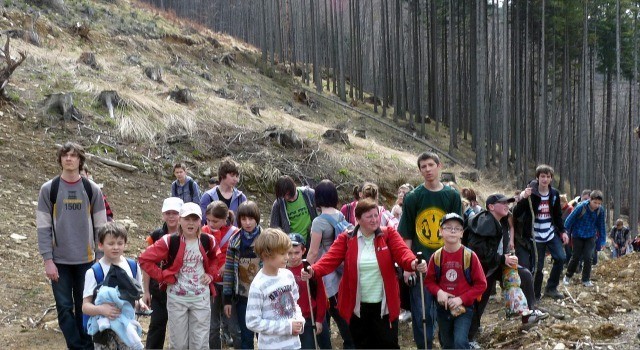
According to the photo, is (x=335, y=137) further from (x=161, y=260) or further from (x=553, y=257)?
(x=161, y=260)

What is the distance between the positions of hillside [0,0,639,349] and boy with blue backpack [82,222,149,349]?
225 cm

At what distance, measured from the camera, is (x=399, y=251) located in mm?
5023

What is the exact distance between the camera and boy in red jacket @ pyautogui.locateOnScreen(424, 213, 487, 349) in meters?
5.20

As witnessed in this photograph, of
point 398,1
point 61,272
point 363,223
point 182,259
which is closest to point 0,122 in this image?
point 61,272

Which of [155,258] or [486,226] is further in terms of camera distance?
[486,226]

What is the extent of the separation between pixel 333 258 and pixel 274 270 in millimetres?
813

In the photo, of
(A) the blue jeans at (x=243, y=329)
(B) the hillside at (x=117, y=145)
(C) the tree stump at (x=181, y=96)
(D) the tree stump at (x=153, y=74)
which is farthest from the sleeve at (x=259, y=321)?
(D) the tree stump at (x=153, y=74)

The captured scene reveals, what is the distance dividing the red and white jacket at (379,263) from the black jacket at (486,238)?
1.59 meters

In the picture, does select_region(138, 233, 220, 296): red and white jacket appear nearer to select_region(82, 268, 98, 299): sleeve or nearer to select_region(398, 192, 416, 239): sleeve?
select_region(82, 268, 98, 299): sleeve

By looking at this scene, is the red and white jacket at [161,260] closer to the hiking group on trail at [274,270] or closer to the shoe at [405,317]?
the hiking group on trail at [274,270]

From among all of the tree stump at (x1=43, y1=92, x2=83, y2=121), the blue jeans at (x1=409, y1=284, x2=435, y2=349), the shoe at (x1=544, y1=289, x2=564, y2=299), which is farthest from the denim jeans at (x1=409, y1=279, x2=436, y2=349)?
the tree stump at (x1=43, y1=92, x2=83, y2=121)

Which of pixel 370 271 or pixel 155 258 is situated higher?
pixel 155 258

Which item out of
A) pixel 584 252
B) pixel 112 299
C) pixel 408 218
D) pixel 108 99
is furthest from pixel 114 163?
pixel 584 252

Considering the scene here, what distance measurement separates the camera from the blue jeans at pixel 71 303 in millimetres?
5477
